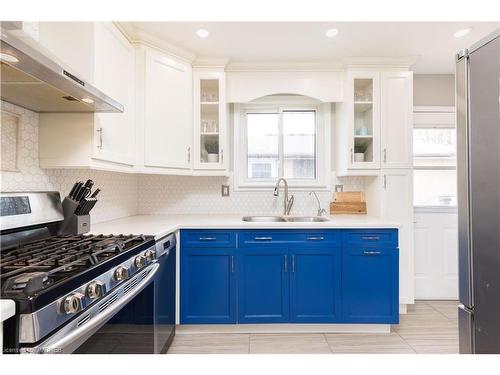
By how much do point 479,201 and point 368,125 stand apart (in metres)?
2.02

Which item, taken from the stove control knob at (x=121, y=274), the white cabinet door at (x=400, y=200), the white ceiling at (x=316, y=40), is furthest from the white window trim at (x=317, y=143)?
the stove control knob at (x=121, y=274)

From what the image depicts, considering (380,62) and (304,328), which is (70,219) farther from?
(380,62)

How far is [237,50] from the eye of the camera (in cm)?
273

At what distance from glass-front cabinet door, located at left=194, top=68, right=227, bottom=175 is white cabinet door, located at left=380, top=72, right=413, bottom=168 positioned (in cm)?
151

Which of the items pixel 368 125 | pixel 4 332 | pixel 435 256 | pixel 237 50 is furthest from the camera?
pixel 435 256

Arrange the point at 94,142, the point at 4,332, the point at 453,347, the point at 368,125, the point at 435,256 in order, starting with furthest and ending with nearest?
the point at 435,256 → the point at 368,125 → the point at 453,347 → the point at 94,142 → the point at 4,332

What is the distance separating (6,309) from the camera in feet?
2.51

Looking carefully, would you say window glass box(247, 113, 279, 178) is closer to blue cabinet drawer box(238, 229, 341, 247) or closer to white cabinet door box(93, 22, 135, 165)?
blue cabinet drawer box(238, 229, 341, 247)

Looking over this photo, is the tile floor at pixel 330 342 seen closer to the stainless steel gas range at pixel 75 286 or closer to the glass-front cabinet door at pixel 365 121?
the stainless steel gas range at pixel 75 286

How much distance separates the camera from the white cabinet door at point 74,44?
69.9 inches

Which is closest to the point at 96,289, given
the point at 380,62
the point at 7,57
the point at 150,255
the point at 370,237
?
the point at 150,255

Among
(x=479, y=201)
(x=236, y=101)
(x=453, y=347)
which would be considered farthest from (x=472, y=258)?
(x=236, y=101)

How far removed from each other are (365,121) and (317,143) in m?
0.52
